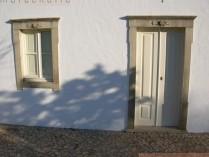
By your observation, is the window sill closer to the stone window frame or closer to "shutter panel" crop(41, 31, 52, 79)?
the stone window frame

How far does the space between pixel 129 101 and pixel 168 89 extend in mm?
988

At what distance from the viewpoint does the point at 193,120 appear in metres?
7.34

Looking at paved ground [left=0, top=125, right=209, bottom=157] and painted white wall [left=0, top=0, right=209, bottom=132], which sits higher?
painted white wall [left=0, top=0, right=209, bottom=132]

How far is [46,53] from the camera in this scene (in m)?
7.68

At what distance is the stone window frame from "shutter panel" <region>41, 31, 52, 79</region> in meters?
0.20

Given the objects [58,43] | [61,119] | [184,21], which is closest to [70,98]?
[61,119]

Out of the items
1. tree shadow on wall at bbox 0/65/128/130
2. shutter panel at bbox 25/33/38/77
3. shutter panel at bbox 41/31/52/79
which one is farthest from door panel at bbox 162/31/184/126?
shutter panel at bbox 25/33/38/77

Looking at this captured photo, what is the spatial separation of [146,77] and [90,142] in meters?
2.05

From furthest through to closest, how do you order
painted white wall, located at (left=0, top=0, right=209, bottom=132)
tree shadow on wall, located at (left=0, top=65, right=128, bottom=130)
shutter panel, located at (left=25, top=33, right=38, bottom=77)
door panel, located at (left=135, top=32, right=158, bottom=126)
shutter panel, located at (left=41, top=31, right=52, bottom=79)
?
shutter panel, located at (left=25, top=33, right=38, bottom=77) → shutter panel, located at (left=41, top=31, right=52, bottom=79) → tree shadow on wall, located at (left=0, top=65, right=128, bottom=130) → door panel, located at (left=135, top=32, right=158, bottom=126) → painted white wall, located at (left=0, top=0, right=209, bottom=132)

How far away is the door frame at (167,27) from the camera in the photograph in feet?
22.5

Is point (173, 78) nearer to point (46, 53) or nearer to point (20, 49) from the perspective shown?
point (46, 53)

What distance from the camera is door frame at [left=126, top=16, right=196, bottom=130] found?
6.87m

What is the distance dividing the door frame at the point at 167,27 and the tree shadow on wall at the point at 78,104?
0.81ft

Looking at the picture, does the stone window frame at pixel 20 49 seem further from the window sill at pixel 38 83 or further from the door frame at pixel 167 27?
the door frame at pixel 167 27
